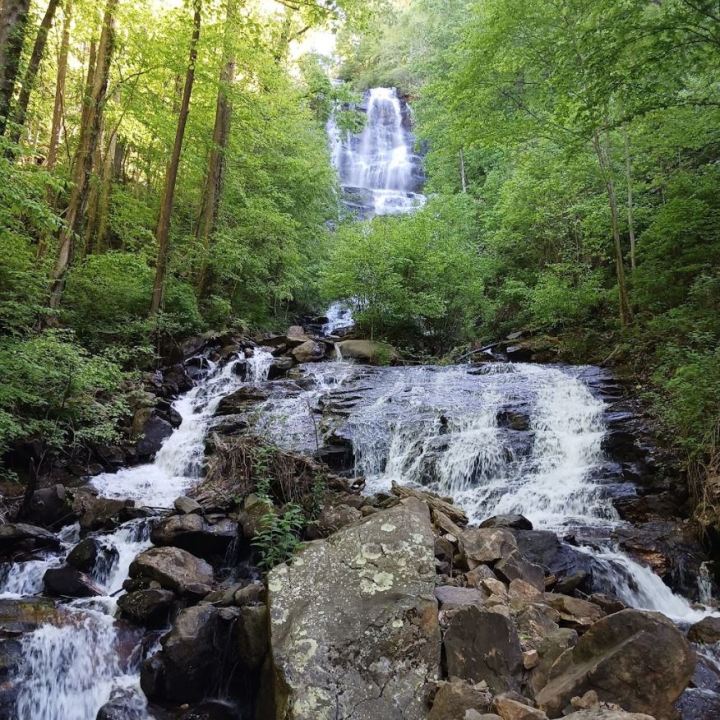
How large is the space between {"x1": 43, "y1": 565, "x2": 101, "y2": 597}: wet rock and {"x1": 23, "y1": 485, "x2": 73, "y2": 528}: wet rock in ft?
4.35

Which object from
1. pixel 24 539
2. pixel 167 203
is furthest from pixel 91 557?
pixel 167 203

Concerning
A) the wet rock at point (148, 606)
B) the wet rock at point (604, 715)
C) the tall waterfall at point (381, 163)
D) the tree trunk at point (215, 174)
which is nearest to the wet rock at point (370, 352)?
the tree trunk at point (215, 174)

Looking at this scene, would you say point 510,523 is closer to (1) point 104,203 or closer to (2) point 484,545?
(2) point 484,545

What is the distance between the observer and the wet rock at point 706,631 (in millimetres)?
4208

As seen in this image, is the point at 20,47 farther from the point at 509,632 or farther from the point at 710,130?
the point at 710,130

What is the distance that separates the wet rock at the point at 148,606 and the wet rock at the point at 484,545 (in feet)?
9.02

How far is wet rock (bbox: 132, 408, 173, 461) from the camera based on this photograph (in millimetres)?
8750

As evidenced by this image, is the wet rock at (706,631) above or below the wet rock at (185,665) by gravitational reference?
above

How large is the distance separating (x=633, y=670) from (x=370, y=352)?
1134 centimetres

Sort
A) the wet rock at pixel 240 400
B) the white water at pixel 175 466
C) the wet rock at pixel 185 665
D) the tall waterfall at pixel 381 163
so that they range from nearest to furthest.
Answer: the wet rock at pixel 185 665, the white water at pixel 175 466, the wet rock at pixel 240 400, the tall waterfall at pixel 381 163

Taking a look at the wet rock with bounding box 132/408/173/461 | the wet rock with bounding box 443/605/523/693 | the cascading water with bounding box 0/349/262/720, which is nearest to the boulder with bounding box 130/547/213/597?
the cascading water with bounding box 0/349/262/720

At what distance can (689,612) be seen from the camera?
4.98 metres

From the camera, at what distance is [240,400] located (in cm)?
1041

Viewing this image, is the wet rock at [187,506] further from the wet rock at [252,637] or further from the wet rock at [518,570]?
the wet rock at [518,570]
